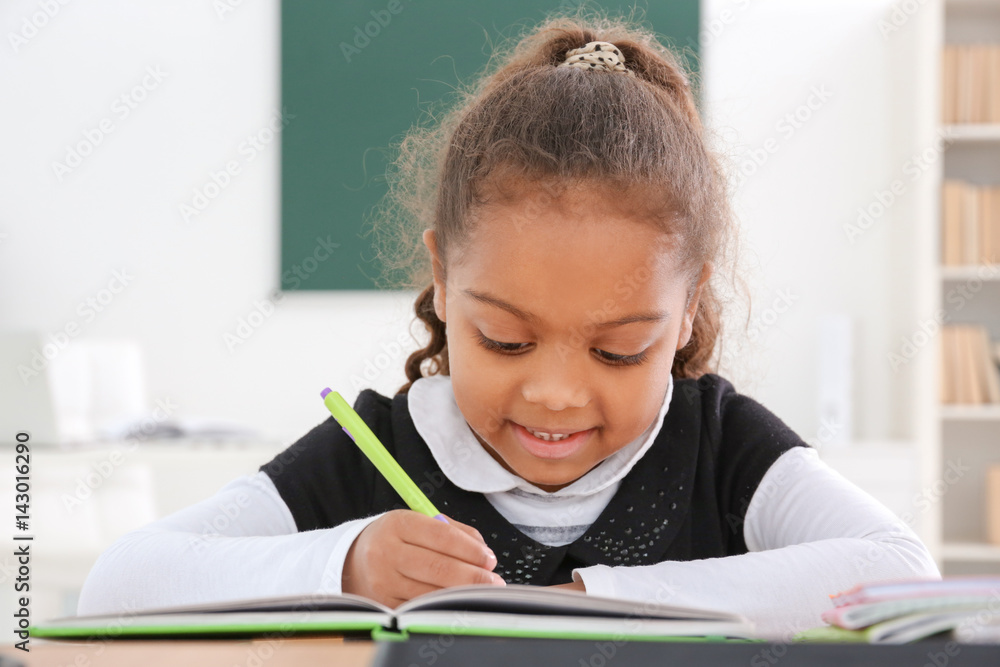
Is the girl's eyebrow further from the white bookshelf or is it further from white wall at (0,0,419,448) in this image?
white wall at (0,0,419,448)

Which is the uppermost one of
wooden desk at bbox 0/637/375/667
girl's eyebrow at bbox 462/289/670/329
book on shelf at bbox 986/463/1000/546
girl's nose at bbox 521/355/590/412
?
girl's eyebrow at bbox 462/289/670/329

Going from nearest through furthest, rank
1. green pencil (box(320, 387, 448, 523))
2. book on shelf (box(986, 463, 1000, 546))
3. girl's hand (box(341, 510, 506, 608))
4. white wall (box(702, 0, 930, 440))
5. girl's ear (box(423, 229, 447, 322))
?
1. girl's hand (box(341, 510, 506, 608))
2. green pencil (box(320, 387, 448, 523))
3. girl's ear (box(423, 229, 447, 322))
4. book on shelf (box(986, 463, 1000, 546))
5. white wall (box(702, 0, 930, 440))

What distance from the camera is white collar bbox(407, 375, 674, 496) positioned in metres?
1.04

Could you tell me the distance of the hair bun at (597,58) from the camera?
111 cm

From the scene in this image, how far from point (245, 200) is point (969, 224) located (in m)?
2.71

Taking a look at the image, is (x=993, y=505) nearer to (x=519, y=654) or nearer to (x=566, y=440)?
(x=566, y=440)

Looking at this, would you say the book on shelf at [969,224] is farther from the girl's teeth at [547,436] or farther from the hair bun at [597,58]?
the girl's teeth at [547,436]

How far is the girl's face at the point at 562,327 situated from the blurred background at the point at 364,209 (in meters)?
2.20

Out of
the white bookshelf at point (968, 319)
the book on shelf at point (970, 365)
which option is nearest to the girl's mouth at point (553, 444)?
the book on shelf at point (970, 365)

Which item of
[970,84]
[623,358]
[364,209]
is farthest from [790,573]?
[364,209]

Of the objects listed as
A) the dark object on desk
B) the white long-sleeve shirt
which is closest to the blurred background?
the white long-sleeve shirt

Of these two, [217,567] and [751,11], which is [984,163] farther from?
[217,567]

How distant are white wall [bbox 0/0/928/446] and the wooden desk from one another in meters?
3.05

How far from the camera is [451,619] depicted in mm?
552
